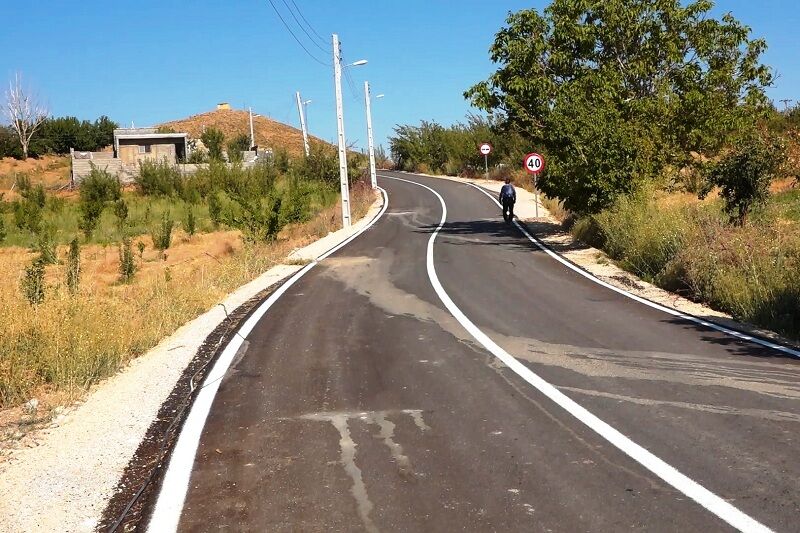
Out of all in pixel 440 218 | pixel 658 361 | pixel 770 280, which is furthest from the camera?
pixel 440 218

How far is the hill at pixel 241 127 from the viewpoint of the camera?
122812mm

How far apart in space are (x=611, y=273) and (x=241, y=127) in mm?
121507

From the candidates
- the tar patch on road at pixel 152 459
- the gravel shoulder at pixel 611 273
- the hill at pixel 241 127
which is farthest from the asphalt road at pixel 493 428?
the hill at pixel 241 127

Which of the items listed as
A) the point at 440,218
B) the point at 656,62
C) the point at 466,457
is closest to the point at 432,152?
the point at 440,218

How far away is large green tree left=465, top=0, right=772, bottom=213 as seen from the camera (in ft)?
73.3

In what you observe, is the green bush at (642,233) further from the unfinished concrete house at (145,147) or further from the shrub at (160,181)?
the unfinished concrete house at (145,147)

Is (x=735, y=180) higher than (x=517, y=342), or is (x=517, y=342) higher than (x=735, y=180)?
(x=735, y=180)

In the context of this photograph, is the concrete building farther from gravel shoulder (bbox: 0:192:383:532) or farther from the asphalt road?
gravel shoulder (bbox: 0:192:383:532)

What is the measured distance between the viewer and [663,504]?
4.55m

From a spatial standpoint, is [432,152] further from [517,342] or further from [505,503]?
[505,503]

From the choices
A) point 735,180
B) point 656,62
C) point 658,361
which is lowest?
point 658,361

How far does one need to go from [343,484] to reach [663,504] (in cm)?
200

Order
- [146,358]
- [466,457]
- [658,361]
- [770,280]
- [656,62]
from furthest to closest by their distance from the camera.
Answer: [656,62] < [770,280] < [146,358] < [658,361] < [466,457]

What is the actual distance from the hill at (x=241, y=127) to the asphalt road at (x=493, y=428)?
10853 centimetres
